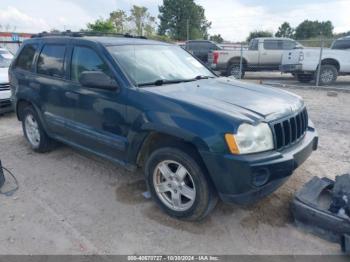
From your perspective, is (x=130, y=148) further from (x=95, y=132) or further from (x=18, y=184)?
(x=18, y=184)

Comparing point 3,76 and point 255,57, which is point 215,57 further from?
point 3,76

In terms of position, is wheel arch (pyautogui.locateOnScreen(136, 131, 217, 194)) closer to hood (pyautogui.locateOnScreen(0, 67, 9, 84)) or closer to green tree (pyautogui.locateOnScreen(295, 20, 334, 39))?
hood (pyautogui.locateOnScreen(0, 67, 9, 84))

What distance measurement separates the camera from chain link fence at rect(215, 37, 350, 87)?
11.6m

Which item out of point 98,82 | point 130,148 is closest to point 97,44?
point 98,82

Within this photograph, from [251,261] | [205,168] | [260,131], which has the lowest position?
[251,261]

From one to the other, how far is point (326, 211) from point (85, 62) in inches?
122

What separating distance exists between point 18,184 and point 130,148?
1731 millimetres

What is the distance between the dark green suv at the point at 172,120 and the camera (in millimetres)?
2607

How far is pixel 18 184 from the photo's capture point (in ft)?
12.8

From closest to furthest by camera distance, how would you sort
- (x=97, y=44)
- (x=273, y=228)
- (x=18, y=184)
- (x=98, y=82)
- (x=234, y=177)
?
(x=234, y=177), (x=273, y=228), (x=98, y=82), (x=97, y=44), (x=18, y=184)

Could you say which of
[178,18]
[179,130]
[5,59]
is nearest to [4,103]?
[5,59]

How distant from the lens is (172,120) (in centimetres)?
280

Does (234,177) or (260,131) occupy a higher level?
(260,131)

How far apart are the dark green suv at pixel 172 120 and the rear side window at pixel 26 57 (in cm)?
26
